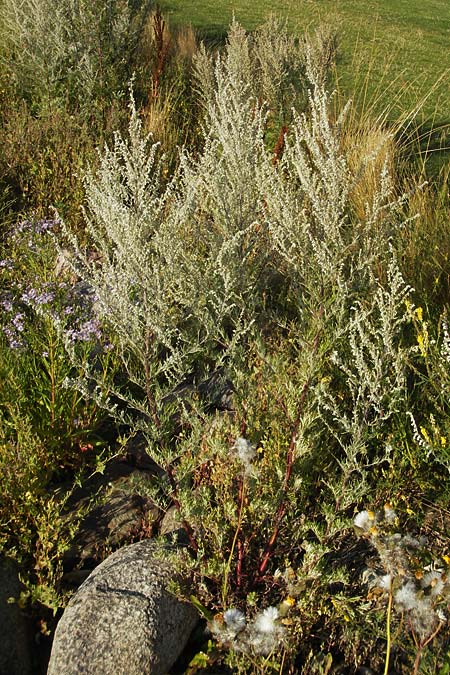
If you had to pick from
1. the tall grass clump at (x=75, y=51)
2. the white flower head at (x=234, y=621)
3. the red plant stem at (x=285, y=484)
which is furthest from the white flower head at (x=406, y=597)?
the tall grass clump at (x=75, y=51)

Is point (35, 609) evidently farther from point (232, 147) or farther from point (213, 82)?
point (213, 82)

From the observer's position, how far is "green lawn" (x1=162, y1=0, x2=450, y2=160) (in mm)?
9344

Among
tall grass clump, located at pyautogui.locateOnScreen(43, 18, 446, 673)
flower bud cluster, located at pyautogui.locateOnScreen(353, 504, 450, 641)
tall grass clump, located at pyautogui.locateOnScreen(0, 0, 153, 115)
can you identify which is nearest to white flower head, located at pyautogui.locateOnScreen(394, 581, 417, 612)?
flower bud cluster, located at pyautogui.locateOnScreen(353, 504, 450, 641)

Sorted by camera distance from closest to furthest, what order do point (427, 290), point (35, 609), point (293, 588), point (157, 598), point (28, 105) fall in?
point (293, 588) → point (157, 598) → point (35, 609) → point (427, 290) → point (28, 105)

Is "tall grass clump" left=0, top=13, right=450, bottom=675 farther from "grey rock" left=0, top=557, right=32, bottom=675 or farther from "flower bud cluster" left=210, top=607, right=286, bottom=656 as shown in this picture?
"grey rock" left=0, top=557, right=32, bottom=675

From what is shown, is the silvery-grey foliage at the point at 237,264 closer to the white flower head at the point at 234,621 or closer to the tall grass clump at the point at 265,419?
the tall grass clump at the point at 265,419

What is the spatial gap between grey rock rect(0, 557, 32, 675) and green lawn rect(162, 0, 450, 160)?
6506 mm

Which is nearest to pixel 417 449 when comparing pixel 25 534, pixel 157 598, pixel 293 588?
pixel 293 588

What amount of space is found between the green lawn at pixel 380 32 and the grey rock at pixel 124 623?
6292mm

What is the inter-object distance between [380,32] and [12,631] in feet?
43.1

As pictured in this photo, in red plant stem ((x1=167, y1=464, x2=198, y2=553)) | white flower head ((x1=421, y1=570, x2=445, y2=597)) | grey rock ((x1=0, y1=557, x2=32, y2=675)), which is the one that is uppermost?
white flower head ((x1=421, y1=570, x2=445, y2=597))

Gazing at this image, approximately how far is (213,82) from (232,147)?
4.14 metres

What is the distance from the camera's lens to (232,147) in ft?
12.1

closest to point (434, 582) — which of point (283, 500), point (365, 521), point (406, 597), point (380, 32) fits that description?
point (406, 597)
